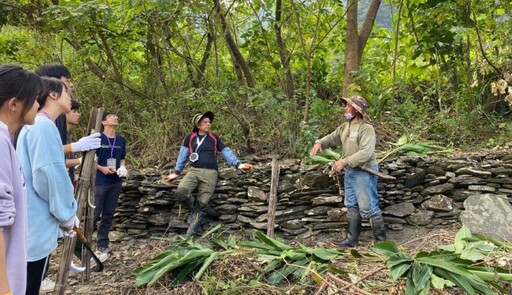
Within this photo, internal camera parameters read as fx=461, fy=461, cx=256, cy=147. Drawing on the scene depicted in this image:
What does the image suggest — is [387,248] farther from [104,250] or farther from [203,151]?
[104,250]

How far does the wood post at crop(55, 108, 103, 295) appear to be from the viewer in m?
3.86

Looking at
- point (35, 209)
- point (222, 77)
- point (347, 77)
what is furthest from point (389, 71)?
point (35, 209)

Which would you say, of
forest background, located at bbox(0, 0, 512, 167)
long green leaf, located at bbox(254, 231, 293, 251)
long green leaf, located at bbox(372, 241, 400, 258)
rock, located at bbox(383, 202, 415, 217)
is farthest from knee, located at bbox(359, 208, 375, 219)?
forest background, located at bbox(0, 0, 512, 167)

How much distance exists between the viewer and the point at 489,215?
17.7 feet

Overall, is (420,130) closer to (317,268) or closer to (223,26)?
(223,26)

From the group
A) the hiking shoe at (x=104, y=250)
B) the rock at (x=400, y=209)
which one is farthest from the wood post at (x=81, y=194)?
the rock at (x=400, y=209)

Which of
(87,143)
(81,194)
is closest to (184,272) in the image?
(81,194)

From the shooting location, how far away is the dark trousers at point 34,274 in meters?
2.44

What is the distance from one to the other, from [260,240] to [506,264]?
6.86 feet

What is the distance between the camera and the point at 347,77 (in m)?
7.41

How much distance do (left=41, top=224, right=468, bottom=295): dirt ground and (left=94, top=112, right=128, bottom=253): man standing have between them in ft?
1.39

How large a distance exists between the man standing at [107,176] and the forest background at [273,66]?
5.57 feet

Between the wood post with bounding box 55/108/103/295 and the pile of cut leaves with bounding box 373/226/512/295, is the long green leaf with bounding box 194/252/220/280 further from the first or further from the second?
the pile of cut leaves with bounding box 373/226/512/295

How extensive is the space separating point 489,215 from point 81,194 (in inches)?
177
